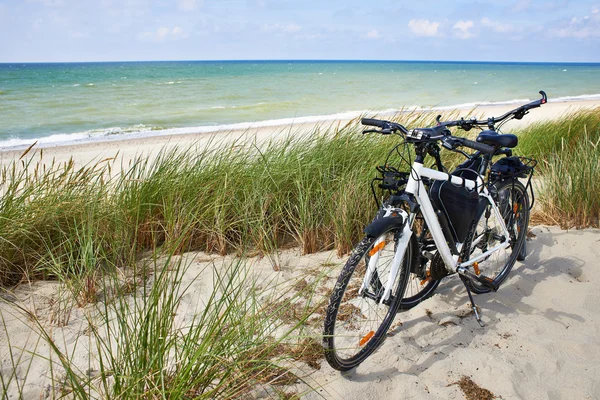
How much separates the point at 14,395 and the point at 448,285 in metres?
2.81

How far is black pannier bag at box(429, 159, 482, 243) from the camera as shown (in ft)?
8.76

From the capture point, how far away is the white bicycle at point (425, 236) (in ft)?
7.72

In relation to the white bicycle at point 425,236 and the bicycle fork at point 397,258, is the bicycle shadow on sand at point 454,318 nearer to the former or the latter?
the white bicycle at point 425,236

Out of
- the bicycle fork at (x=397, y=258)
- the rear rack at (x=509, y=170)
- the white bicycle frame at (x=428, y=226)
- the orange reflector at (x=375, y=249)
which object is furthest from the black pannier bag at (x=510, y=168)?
the orange reflector at (x=375, y=249)

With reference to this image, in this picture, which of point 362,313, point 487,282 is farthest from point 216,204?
point 487,282

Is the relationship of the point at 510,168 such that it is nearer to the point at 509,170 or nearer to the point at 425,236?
the point at 509,170

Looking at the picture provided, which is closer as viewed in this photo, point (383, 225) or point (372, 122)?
point (383, 225)

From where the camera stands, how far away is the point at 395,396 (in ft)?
7.50

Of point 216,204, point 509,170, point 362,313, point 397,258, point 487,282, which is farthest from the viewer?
point 216,204

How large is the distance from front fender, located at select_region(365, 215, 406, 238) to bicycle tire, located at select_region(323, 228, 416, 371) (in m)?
0.04

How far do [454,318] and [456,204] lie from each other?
783mm

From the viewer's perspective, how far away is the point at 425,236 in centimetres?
288

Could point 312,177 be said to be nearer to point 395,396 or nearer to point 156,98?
point 395,396

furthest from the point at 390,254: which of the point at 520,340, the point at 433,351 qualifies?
the point at 520,340
